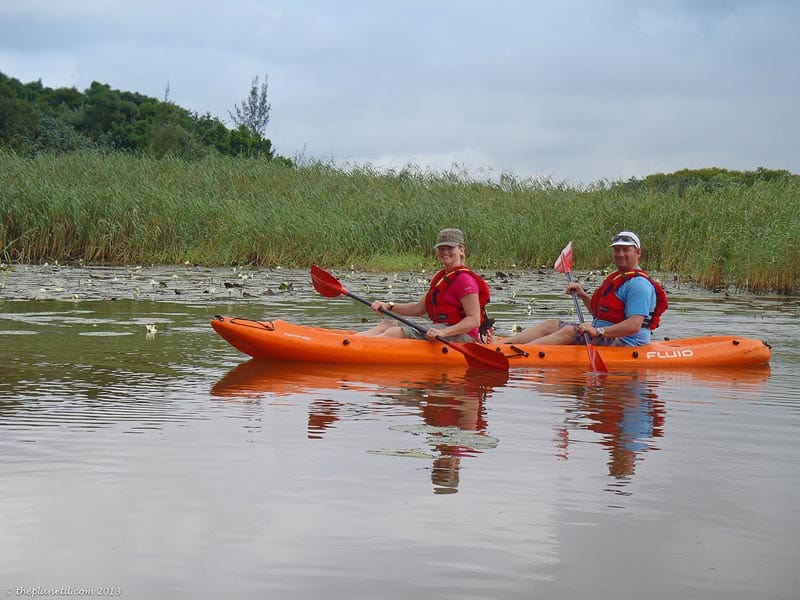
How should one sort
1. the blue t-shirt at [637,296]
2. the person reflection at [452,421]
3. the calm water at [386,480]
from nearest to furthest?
the calm water at [386,480] → the person reflection at [452,421] → the blue t-shirt at [637,296]

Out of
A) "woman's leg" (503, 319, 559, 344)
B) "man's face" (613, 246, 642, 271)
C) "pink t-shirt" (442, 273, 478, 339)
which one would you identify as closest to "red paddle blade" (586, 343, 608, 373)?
"woman's leg" (503, 319, 559, 344)

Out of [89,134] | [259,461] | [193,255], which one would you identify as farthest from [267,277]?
[89,134]

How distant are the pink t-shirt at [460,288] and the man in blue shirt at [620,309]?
0.72m

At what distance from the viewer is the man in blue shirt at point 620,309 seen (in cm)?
838

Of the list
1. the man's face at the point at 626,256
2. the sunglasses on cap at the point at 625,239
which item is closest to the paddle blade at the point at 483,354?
the man's face at the point at 626,256

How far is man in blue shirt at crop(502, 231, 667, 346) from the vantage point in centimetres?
838

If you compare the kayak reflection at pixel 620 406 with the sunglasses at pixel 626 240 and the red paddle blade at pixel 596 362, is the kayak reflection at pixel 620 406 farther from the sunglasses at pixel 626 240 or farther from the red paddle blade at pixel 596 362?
the sunglasses at pixel 626 240

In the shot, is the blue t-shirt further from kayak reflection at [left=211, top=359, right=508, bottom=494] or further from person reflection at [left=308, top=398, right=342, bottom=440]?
person reflection at [left=308, top=398, right=342, bottom=440]

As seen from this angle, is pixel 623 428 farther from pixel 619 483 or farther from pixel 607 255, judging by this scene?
pixel 607 255

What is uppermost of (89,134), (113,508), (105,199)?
(89,134)

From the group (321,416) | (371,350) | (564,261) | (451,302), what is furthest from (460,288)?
(321,416)

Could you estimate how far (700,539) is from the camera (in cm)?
365

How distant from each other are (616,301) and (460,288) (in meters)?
1.19

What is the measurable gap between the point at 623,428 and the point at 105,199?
12.6 meters
